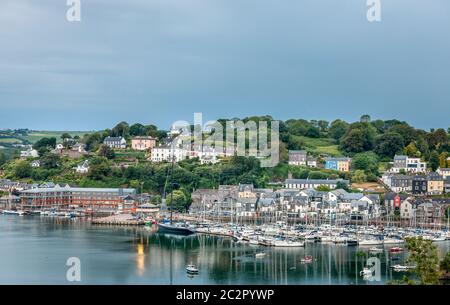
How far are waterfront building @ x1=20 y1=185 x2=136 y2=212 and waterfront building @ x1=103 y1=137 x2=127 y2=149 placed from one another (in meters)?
4.07

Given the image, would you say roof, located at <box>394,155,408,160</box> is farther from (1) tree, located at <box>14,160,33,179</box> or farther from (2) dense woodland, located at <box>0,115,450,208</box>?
(1) tree, located at <box>14,160,33,179</box>

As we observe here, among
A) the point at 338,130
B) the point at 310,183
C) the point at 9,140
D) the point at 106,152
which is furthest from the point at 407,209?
the point at 9,140

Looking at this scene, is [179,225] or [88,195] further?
[88,195]

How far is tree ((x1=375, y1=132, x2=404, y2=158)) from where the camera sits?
1962 cm

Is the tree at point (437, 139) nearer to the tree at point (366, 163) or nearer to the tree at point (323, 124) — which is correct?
the tree at point (366, 163)

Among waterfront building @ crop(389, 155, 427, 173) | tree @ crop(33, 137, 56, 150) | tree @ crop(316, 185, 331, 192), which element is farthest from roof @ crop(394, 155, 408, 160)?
tree @ crop(33, 137, 56, 150)

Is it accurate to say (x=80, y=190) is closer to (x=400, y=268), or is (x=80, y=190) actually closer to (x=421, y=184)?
(x=421, y=184)

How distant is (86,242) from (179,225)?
8.67 ft

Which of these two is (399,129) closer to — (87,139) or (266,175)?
(266,175)

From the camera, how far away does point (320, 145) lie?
856 inches

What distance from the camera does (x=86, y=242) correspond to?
455 inches

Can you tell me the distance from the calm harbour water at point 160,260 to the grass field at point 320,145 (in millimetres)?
8501

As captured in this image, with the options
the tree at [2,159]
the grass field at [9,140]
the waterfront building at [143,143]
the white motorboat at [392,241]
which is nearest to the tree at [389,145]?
the waterfront building at [143,143]
